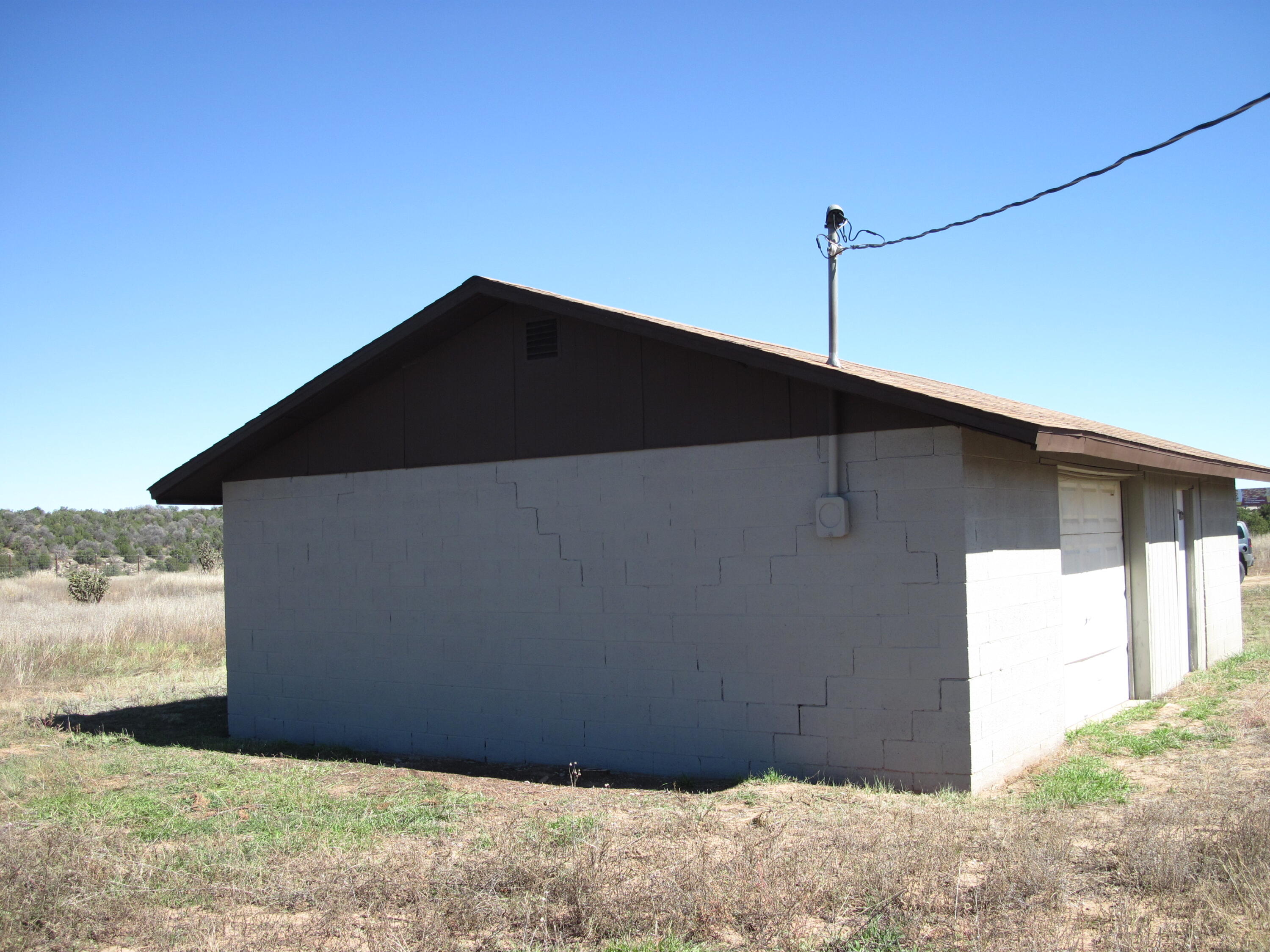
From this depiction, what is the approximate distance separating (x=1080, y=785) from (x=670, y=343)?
4.85 meters

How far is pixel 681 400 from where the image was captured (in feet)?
31.1

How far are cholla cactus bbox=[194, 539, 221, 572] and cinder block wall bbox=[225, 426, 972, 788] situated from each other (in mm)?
33608

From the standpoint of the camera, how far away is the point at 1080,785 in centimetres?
826

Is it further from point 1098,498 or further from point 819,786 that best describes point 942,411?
point 1098,498

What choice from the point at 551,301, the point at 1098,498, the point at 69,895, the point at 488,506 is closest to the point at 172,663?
the point at 488,506

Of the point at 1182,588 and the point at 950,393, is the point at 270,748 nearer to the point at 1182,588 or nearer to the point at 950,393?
the point at 950,393

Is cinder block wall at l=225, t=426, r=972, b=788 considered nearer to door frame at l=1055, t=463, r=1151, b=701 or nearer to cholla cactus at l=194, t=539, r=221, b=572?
door frame at l=1055, t=463, r=1151, b=701

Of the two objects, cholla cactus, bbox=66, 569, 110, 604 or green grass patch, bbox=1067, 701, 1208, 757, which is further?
cholla cactus, bbox=66, 569, 110, 604

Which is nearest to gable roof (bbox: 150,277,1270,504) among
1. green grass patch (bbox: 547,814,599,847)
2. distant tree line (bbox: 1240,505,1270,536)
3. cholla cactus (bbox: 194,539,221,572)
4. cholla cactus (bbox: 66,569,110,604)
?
green grass patch (bbox: 547,814,599,847)

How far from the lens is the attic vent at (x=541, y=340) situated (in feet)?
33.6

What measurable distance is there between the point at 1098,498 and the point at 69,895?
1008 cm

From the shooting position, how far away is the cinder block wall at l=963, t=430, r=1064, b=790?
8188mm

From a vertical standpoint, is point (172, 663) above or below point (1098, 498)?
below

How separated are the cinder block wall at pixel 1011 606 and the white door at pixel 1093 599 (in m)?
0.62
